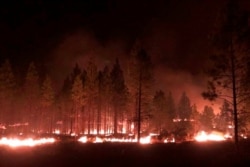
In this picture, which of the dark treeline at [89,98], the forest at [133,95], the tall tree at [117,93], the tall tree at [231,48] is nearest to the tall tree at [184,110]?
the forest at [133,95]

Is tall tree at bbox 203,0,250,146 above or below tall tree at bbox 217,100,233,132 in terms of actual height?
above

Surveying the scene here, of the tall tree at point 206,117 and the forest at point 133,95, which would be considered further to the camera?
the tall tree at point 206,117

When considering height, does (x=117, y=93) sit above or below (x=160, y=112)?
above

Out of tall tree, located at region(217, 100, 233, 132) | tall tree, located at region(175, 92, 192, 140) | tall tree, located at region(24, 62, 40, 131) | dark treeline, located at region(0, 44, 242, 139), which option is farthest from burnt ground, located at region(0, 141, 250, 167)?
tall tree, located at region(175, 92, 192, 140)

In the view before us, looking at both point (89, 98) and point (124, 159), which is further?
point (89, 98)

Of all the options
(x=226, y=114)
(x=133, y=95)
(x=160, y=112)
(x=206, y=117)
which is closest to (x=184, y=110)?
(x=206, y=117)

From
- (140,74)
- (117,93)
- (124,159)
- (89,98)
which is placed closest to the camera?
(124,159)

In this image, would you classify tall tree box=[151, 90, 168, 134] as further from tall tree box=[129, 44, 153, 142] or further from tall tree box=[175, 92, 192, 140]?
tall tree box=[129, 44, 153, 142]

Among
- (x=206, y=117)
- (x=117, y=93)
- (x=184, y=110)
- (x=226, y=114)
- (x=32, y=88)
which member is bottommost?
(x=226, y=114)

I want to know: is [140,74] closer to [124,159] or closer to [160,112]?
[124,159]

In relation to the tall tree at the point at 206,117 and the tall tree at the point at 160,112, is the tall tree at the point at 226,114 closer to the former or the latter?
the tall tree at the point at 160,112

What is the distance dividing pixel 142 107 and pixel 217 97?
2035cm

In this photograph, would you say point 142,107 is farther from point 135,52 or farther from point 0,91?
point 0,91

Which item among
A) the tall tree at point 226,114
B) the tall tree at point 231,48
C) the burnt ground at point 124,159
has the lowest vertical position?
the burnt ground at point 124,159
